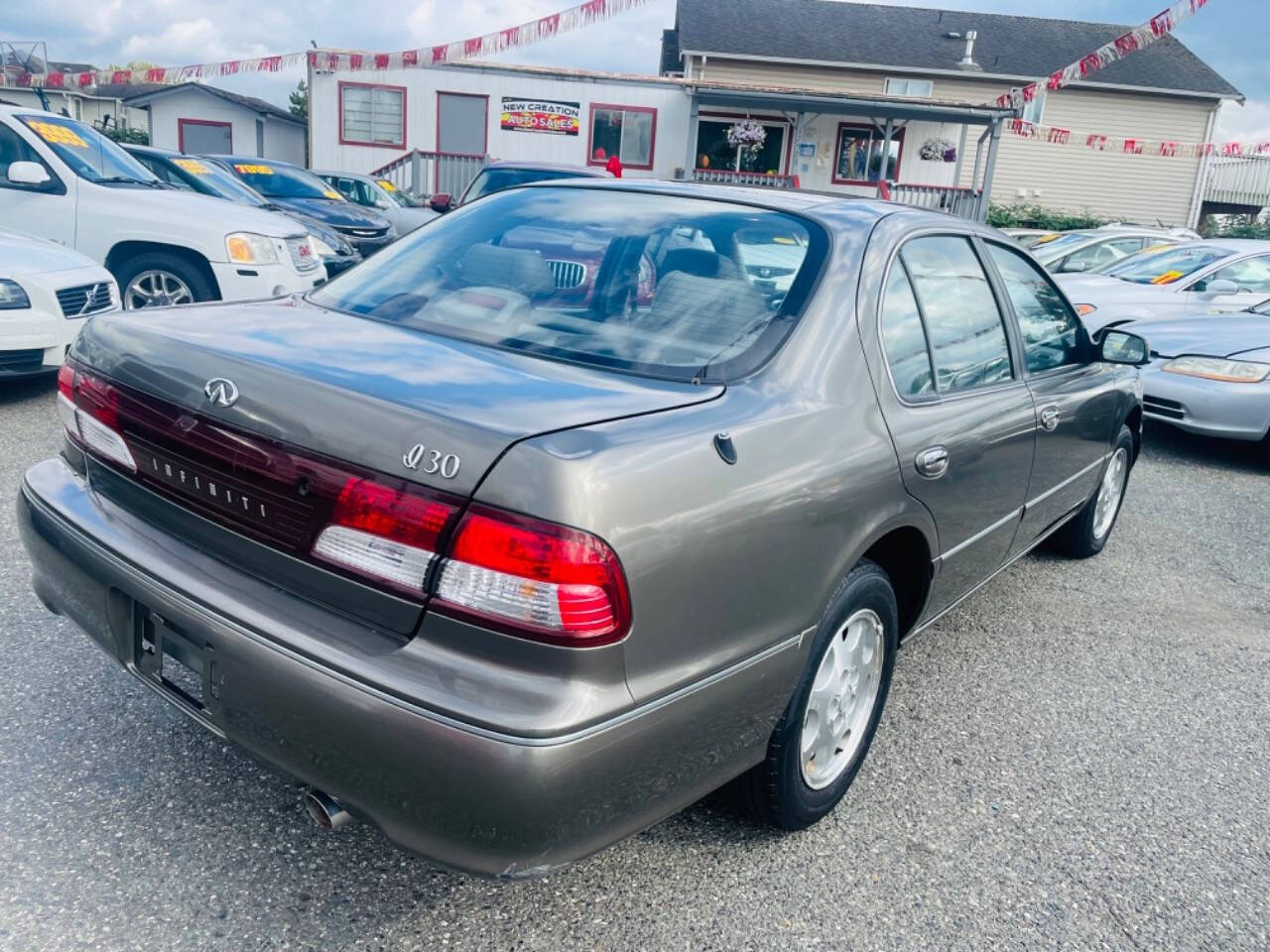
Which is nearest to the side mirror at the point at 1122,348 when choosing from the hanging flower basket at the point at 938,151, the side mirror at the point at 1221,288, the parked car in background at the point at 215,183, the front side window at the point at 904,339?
the front side window at the point at 904,339

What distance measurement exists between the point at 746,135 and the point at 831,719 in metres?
24.7

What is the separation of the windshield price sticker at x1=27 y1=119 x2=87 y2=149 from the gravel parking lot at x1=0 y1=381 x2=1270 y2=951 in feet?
17.2

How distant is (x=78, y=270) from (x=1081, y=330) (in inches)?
218

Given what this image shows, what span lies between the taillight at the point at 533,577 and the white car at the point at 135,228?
6.01 m

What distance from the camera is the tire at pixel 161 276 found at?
7273mm

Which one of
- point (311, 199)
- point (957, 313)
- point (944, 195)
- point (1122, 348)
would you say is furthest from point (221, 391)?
point (944, 195)

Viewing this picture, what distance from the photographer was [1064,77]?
1805cm

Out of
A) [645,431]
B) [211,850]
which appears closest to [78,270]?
[211,850]

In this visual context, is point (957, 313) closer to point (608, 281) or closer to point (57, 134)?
point (608, 281)

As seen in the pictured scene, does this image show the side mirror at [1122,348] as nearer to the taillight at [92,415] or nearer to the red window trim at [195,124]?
the taillight at [92,415]

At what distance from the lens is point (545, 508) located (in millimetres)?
1754

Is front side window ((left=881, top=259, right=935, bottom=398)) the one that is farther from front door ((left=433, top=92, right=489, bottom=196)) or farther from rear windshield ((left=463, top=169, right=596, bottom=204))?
front door ((left=433, top=92, right=489, bottom=196))

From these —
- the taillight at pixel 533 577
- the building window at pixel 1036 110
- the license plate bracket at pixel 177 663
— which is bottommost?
the license plate bracket at pixel 177 663

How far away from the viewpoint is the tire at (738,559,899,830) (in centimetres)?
238
